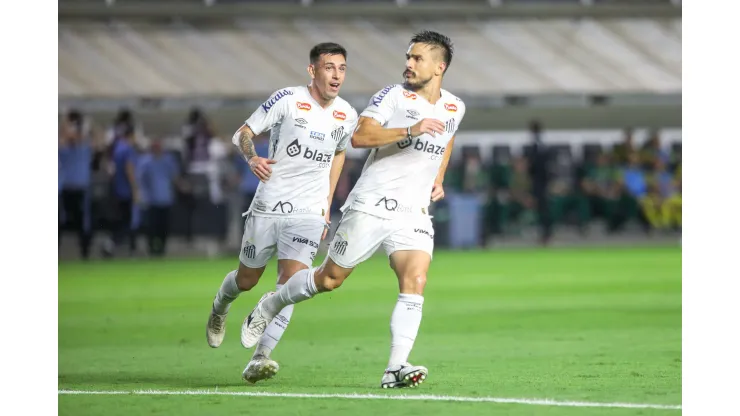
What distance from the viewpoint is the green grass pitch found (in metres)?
7.76

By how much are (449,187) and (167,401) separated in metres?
17.2

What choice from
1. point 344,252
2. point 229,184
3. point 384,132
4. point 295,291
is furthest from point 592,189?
point 384,132

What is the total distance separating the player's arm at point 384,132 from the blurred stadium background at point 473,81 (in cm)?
1421

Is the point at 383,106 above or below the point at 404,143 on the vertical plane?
above

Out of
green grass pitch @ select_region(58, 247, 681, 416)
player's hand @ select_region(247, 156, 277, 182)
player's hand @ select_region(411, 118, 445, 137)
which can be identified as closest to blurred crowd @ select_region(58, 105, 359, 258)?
green grass pitch @ select_region(58, 247, 681, 416)

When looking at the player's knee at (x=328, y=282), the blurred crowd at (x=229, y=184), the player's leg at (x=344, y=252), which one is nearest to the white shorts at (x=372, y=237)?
the player's leg at (x=344, y=252)

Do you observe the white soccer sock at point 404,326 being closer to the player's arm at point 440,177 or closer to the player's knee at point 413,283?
the player's knee at point 413,283

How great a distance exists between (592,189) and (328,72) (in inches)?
663

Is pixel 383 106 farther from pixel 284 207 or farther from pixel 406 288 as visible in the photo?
pixel 284 207

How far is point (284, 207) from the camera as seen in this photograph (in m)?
9.17

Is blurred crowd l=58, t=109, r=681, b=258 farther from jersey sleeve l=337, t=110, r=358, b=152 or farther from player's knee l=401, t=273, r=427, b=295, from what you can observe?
player's knee l=401, t=273, r=427, b=295

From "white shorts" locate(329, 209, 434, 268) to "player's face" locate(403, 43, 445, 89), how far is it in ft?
2.70

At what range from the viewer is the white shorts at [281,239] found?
9.02 meters
